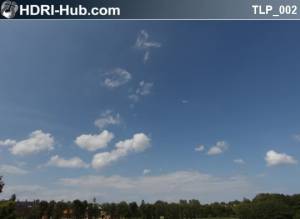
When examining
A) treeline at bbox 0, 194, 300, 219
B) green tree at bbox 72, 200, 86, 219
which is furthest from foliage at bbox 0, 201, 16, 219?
green tree at bbox 72, 200, 86, 219

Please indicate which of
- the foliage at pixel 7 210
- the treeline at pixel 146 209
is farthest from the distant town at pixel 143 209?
the foliage at pixel 7 210

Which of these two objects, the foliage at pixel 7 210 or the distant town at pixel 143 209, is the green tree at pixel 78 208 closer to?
the distant town at pixel 143 209

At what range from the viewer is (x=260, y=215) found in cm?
15525

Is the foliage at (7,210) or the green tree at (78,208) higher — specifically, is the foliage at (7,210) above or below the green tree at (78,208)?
above

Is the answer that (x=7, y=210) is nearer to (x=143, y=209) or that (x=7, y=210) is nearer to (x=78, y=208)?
(x=78, y=208)

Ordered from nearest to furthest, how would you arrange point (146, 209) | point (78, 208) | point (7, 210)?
point (7, 210)
point (78, 208)
point (146, 209)

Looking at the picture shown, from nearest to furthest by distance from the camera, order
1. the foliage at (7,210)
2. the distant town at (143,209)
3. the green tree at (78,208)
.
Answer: the foliage at (7,210)
the distant town at (143,209)
the green tree at (78,208)

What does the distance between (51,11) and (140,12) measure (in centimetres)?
503

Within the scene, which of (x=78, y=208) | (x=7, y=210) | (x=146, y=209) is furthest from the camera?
(x=146, y=209)

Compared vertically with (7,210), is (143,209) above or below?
below

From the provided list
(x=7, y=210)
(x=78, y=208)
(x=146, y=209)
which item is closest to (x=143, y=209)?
(x=146, y=209)

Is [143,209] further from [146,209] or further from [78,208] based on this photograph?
[78,208]

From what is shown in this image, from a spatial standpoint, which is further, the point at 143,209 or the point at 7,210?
the point at 143,209

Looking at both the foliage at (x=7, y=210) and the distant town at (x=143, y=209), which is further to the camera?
the distant town at (x=143, y=209)
